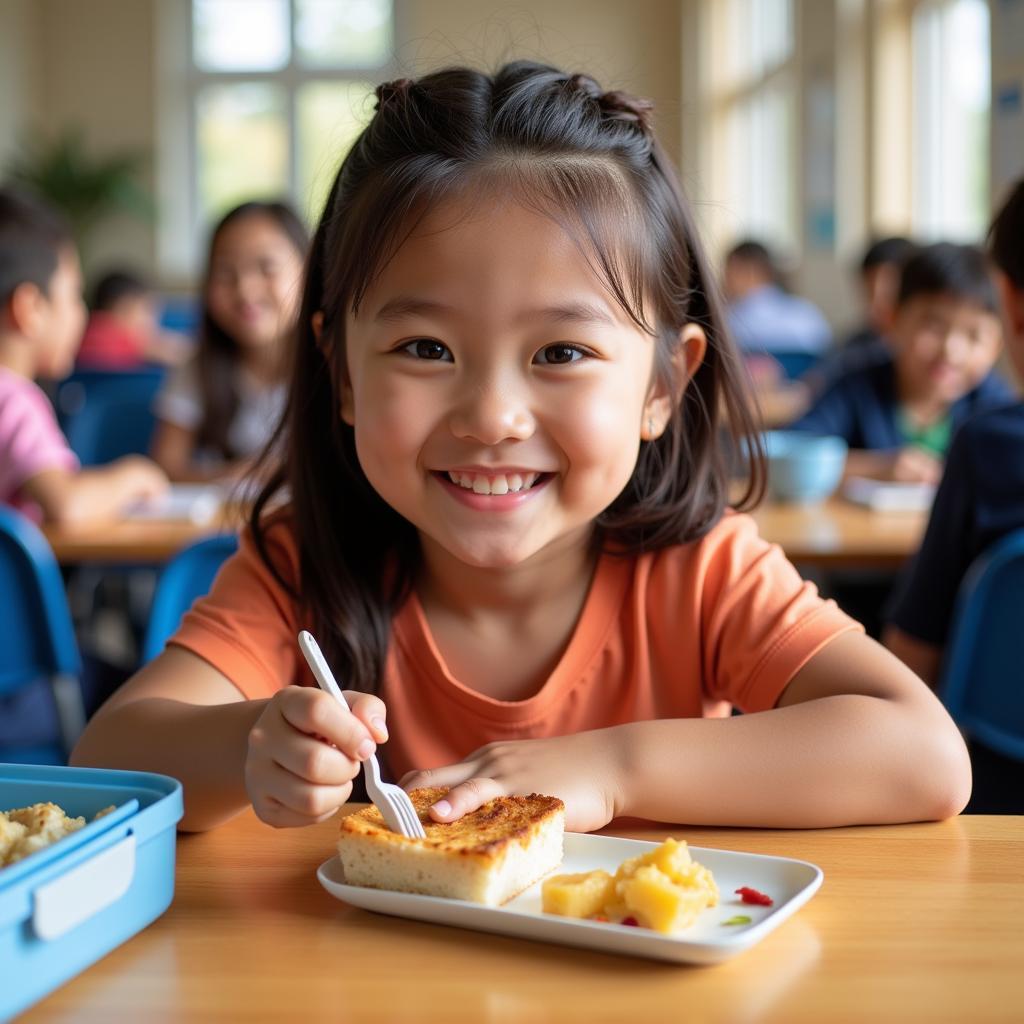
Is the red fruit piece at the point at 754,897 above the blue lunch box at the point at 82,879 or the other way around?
the other way around

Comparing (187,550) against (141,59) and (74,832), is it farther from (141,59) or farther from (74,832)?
(141,59)

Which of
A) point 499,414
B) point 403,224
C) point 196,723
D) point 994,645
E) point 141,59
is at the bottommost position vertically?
point 994,645

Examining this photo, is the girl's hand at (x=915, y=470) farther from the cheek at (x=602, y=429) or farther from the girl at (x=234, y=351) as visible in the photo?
the cheek at (x=602, y=429)

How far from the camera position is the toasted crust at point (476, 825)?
0.79 metres

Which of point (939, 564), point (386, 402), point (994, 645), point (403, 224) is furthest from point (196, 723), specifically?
point (939, 564)

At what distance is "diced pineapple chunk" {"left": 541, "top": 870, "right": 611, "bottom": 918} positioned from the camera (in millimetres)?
758

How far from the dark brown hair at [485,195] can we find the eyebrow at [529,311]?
0.13 ft

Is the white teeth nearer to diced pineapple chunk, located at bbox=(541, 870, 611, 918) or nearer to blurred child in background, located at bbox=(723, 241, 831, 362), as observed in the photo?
diced pineapple chunk, located at bbox=(541, 870, 611, 918)

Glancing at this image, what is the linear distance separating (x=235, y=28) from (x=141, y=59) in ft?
2.70

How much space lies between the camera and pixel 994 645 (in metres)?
1.69

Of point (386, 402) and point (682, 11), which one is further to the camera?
point (682, 11)

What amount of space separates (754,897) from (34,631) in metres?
1.48

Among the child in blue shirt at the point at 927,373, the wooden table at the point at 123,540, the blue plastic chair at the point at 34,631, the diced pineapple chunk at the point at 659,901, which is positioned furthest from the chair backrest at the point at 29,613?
the child in blue shirt at the point at 927,373

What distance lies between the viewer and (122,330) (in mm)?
7930
